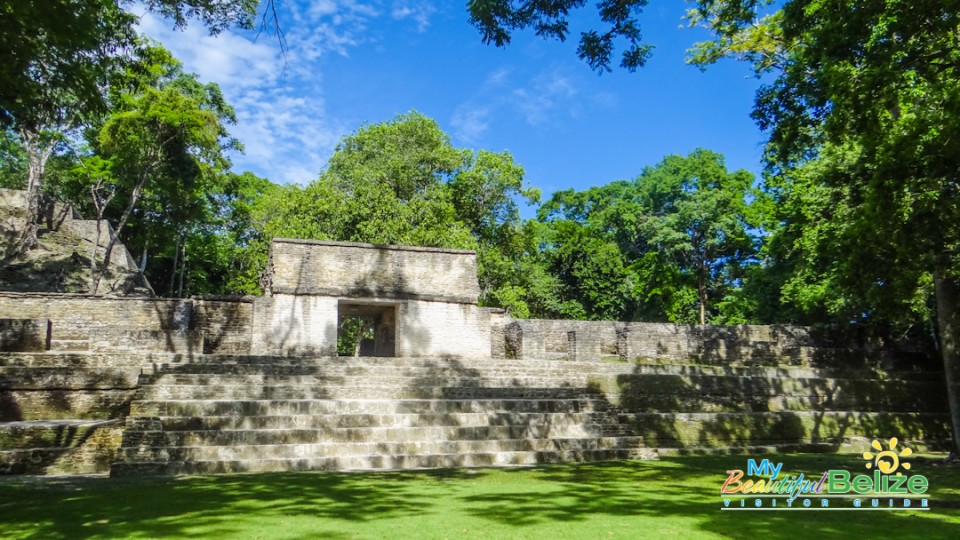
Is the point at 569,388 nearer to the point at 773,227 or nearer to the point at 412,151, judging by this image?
the point at 773,227

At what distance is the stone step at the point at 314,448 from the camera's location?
6.80 m

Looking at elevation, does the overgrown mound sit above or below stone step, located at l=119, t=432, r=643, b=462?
above

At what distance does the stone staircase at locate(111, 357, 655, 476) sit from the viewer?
23.0 ft

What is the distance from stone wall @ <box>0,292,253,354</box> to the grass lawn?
5215 millimetres

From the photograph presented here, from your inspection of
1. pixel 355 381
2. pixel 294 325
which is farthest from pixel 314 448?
pixel 294 325

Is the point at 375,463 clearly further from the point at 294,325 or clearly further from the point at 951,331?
the point at 951,331

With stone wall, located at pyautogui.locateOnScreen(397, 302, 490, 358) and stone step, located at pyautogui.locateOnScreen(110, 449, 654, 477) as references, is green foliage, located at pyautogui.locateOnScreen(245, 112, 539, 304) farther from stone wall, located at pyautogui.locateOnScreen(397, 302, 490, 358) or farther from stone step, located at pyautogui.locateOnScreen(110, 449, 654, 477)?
stone step, located at pyautogui.locateOnScreen(110, 449, 654, 477)


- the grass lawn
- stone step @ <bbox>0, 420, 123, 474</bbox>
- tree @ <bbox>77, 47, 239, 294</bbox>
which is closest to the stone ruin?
stone step @ <bbox>0, 420, 123, 474</bbox>

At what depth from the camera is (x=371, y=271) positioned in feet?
45.5

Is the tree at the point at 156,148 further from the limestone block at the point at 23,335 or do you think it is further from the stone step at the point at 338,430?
the stone step at the point at 338,430

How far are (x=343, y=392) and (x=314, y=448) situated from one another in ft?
5.80

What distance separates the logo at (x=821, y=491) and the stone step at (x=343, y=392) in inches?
135

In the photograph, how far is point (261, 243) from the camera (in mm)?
23812

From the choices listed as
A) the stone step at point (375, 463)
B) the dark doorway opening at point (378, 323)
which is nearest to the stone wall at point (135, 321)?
the dark doorway opening at point (378, 323)
